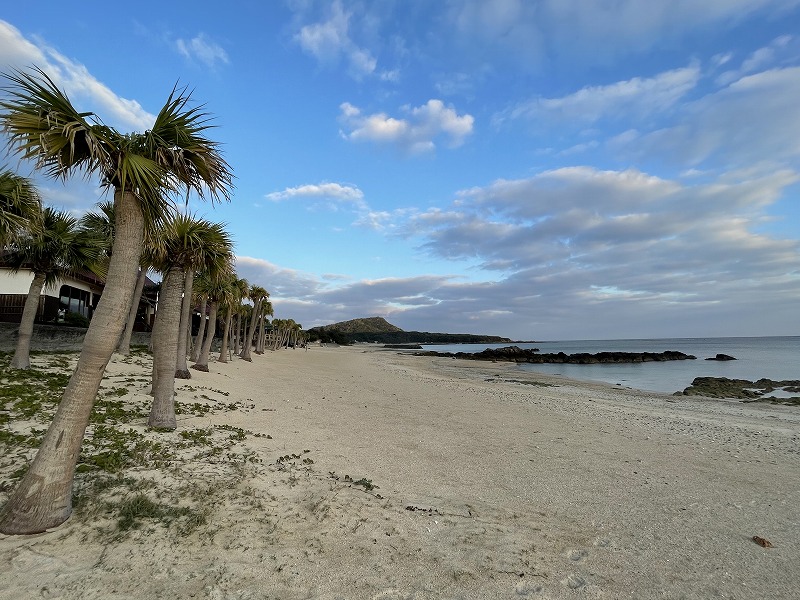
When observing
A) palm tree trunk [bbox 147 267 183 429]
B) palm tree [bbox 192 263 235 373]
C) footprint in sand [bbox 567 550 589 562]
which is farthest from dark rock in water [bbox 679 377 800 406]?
palm tree trunk [bbox 147 267 183 429]

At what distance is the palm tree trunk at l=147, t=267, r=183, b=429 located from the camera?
9609mm

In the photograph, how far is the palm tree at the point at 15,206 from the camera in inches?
412

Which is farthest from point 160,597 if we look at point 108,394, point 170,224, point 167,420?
point 108,394

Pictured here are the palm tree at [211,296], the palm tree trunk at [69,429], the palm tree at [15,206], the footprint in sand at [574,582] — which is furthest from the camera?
the palm tree at [211,296]

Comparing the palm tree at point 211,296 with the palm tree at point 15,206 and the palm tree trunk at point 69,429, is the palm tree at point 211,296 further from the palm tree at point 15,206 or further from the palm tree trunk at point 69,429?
the palm tree trunk at point 69,429

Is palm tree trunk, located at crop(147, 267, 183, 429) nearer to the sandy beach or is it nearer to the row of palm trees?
the sandy beach

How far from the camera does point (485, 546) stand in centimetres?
517

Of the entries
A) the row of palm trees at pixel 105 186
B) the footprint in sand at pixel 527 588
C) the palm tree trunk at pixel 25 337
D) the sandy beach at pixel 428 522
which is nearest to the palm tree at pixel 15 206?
the palm tree trunk at pixel 25 337

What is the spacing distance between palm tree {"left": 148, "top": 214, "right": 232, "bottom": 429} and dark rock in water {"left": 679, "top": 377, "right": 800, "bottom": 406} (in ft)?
97.2

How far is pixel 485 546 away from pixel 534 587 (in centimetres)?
89

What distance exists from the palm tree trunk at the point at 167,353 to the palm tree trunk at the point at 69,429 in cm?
462

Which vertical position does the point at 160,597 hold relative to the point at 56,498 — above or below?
below

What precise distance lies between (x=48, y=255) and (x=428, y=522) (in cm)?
1629

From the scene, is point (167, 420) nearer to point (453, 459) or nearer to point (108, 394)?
point (108, 394)
